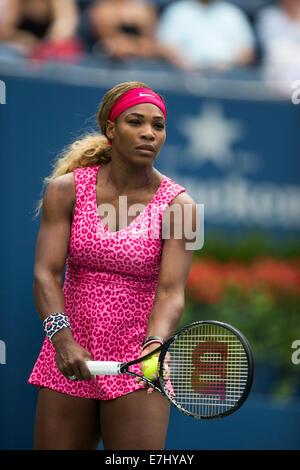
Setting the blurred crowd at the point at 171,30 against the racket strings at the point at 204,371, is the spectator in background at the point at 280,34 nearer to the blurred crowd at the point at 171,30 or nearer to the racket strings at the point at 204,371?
the blurred crowd at the point at 171,30

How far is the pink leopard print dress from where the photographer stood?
8.61ft

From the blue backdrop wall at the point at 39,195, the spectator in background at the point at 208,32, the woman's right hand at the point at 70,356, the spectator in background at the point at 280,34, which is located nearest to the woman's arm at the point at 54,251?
the woman's right hand at the point at 70,356

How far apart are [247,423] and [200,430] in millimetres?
265

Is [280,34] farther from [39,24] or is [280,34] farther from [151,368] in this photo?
[151,368]

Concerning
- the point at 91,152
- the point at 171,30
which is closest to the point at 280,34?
the point at 171,30

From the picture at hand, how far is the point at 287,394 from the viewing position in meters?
4.58

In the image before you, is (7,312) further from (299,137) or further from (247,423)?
(299,137)

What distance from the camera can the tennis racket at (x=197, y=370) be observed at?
8.11ft

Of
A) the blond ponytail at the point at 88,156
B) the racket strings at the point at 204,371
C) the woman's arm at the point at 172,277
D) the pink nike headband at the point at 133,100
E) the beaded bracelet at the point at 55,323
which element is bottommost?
the racket strings at the point at 204,371

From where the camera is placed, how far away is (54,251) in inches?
104

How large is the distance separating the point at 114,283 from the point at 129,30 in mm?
3271

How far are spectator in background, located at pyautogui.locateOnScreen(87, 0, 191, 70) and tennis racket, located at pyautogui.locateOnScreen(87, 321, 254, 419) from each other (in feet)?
10.1
